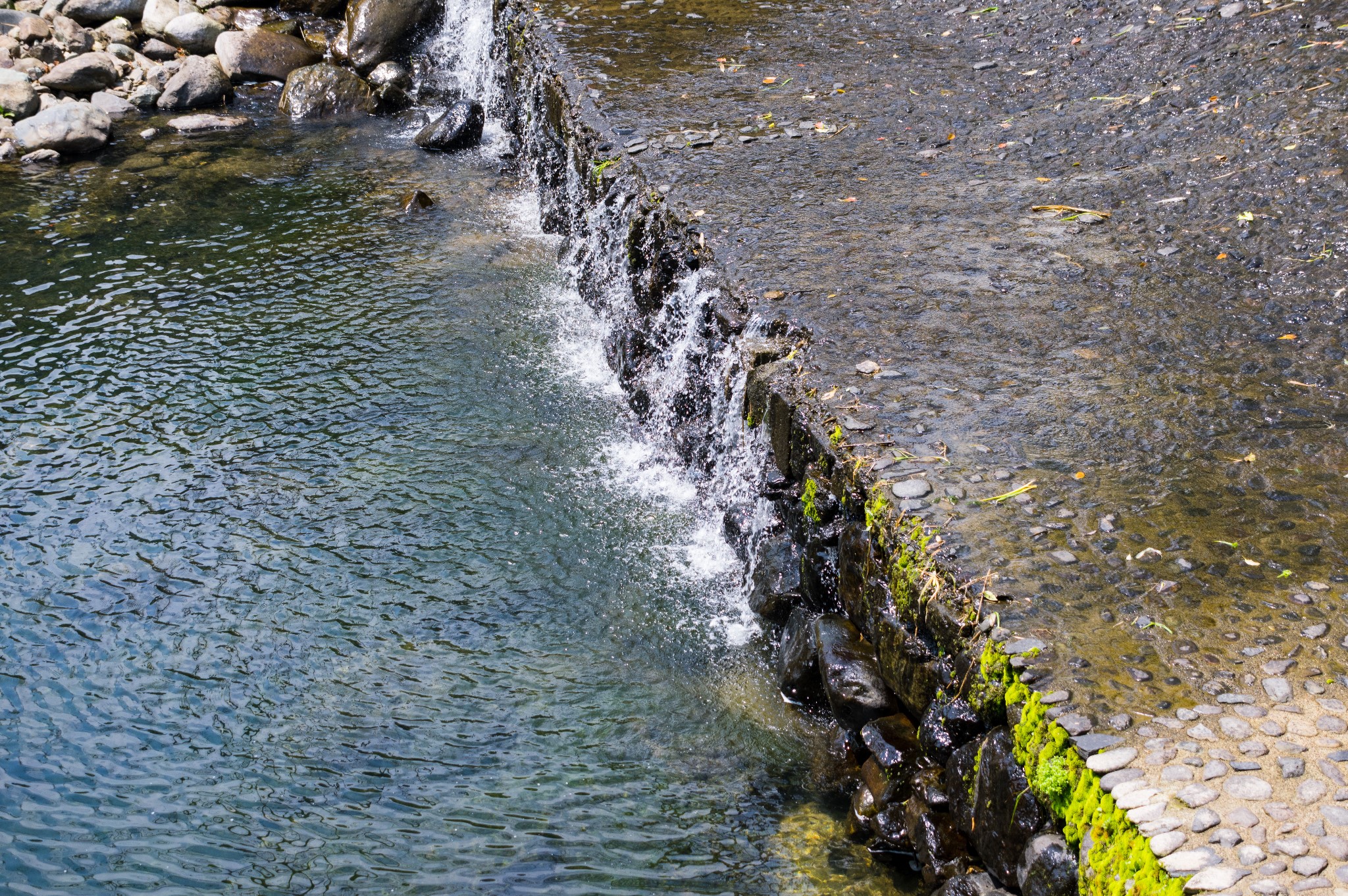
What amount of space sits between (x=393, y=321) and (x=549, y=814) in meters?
5.22

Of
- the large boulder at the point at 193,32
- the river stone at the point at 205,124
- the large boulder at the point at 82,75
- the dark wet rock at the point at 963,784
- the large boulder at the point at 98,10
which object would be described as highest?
the large boulder at the point at 98,10

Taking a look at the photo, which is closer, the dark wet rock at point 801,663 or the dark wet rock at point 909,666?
the dark wet rock at point 909,666

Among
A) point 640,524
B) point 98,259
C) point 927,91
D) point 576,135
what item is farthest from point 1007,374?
point 98,259

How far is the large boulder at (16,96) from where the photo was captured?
42.0 ft

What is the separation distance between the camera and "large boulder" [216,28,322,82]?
14.2 m

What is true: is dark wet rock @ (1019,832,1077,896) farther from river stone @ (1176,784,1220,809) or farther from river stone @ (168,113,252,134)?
river stone @ (168,113,252,134)

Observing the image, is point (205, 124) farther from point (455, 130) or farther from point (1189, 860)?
point (1189, 860)

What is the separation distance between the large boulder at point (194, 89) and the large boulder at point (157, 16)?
1.13 m

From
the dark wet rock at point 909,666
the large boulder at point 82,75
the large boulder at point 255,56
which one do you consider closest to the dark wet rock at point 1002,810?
the dark wet rock at point 909,666

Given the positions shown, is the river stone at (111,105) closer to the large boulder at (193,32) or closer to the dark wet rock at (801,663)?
the large boulder at (193,32)

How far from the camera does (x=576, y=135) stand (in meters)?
9.12

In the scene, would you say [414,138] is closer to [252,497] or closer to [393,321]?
[393,321]

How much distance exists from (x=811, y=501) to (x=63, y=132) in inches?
451

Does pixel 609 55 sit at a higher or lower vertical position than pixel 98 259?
higher
